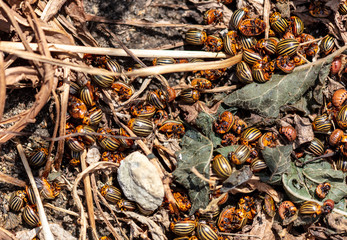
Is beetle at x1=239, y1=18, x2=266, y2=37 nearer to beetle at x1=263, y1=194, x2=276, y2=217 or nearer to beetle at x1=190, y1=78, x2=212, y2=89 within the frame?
beetle at x1=190, y1=78, x2=212, y2=89

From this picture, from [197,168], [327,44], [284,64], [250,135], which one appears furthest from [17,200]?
[327,44]

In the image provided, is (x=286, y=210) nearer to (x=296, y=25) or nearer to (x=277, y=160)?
(x=277, y=160)

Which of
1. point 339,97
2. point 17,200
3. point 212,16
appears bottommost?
point 17,200

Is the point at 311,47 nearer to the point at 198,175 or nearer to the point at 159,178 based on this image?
the point at 198,175

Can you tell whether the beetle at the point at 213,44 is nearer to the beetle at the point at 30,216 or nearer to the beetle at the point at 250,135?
the beetle at the point at 250,135

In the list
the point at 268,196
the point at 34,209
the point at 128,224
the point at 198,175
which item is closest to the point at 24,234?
the point at 34,209

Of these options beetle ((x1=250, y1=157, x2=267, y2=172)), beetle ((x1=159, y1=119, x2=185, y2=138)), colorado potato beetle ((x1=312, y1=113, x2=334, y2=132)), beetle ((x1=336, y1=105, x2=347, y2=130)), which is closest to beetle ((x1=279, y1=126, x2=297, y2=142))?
colorado potato beetle ((x1=312, y1=113, x2=334, y2=132))

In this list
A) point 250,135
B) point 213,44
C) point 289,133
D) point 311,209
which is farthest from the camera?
point 213,44
